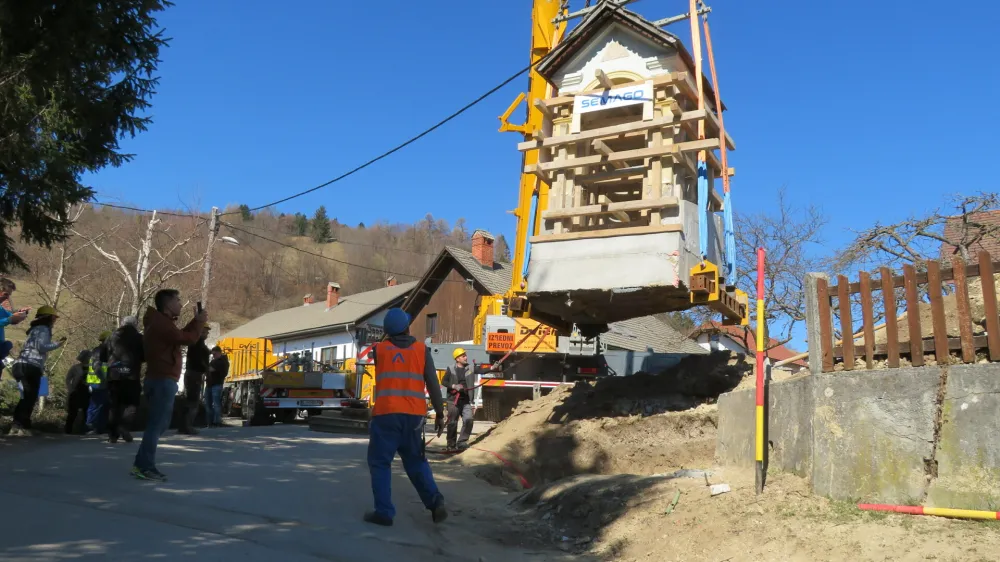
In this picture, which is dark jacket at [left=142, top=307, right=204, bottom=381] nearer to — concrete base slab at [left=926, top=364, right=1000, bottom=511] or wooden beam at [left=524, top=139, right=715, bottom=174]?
wooden beam at [left=524, top=139, right=715, bottom=174]

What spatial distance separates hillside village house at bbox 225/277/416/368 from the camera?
43719 millimetres

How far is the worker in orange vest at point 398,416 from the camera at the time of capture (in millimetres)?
5891

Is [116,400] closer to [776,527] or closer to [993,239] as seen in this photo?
[776,527]

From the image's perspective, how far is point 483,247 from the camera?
37.0 meters

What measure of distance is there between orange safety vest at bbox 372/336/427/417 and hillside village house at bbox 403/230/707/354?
27.6 metres

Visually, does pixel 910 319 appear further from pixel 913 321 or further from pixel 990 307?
pixel 990 307

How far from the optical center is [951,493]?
5473 mm

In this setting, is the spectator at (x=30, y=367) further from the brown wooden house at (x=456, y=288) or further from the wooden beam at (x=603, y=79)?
the brown wooden house at (x=456, y=288)

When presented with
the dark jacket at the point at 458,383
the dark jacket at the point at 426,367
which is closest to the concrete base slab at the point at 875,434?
the dark jacket at the point at 426,367

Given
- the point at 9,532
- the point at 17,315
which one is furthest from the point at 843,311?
the point at 17,315

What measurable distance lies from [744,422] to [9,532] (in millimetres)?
5958

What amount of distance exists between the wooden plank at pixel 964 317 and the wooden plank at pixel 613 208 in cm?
345

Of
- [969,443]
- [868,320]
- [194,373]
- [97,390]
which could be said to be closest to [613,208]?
[868,320]

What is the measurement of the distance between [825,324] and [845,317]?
20 cm
